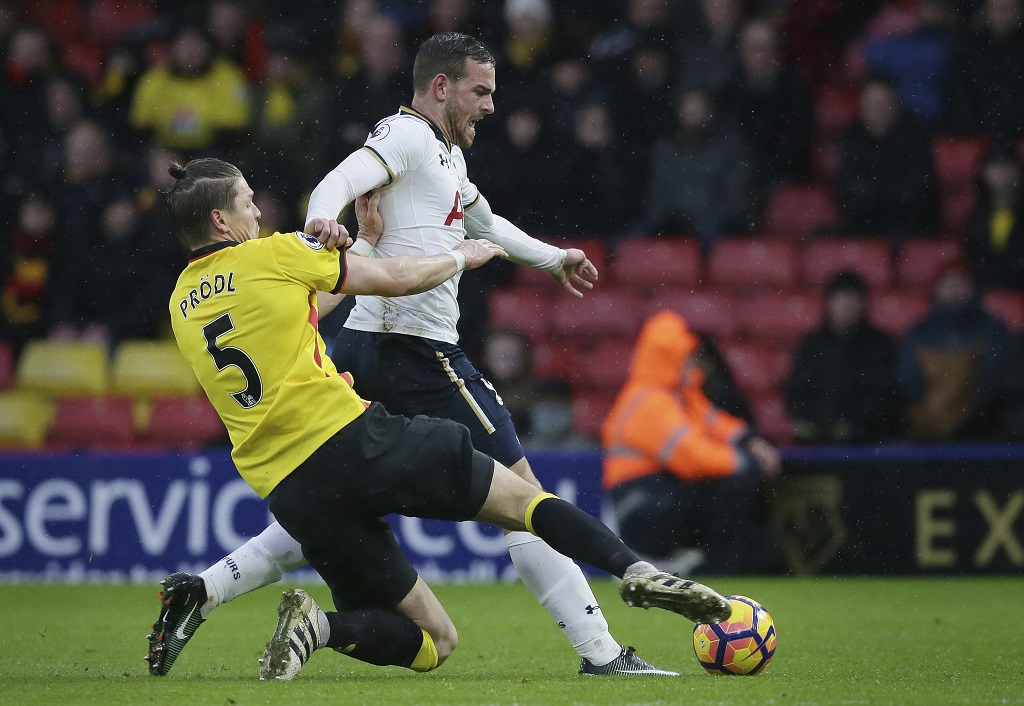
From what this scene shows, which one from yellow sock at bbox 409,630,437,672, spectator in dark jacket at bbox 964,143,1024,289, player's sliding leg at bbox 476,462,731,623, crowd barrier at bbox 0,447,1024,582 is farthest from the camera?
spectator in dark jacket at bbox 964,143,1024,289

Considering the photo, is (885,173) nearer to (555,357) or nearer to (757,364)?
(757,364)

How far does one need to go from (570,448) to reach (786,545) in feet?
5.18

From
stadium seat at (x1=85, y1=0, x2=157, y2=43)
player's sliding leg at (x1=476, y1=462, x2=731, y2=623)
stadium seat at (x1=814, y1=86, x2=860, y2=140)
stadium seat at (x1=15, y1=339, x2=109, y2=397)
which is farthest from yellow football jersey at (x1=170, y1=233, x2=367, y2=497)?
stadium seat at (x1=85, y1=0, x2=157, y2=43)

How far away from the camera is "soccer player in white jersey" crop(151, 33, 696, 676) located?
5.18 metres

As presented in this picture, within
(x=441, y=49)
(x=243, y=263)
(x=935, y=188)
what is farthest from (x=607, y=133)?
(x=243, y=263)

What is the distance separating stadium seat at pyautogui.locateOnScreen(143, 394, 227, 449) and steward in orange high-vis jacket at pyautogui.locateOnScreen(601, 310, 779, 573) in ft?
10.2

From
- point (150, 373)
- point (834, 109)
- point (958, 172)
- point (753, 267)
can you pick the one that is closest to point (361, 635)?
point (150, 373)

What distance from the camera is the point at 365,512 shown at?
182 inches

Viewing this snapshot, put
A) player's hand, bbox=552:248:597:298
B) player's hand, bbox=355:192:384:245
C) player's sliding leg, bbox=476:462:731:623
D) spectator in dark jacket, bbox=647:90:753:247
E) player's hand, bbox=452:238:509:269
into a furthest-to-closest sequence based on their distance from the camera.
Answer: spectator in dark jacket, bbox=647:90:753:247, player's hand, bbox=552:248:597:298, player's hand, bbox=355:192:384:245, player's hand, bbox=452:238:509:269, player's sliding leg, bbox=476:462:731:623

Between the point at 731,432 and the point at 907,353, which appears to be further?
the point at 907,353

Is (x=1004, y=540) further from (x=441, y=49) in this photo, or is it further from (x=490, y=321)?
(x=441, y=49)

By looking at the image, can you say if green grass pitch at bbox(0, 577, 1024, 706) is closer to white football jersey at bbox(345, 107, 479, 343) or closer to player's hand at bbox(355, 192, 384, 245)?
white football jersey at bbox(345, 107, 479, 343)

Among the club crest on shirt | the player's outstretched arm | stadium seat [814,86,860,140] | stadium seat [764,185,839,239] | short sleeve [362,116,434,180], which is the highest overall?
stadium seat [814,86,860,140]

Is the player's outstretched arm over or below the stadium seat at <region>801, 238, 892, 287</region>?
over
